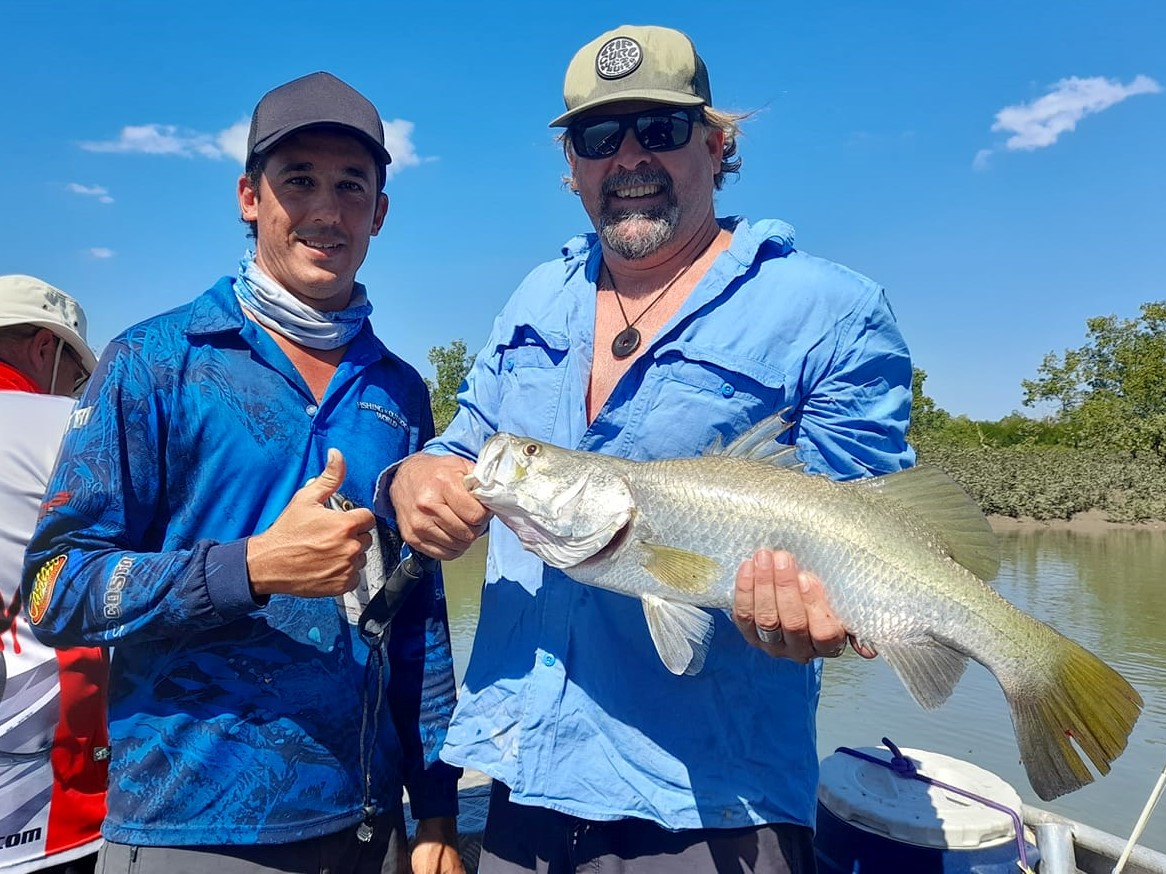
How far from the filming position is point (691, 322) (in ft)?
9.48

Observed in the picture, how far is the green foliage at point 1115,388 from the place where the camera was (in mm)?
44719

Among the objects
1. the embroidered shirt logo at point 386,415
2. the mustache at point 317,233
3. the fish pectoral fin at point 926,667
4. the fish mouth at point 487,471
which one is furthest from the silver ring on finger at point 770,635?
the mustache at point 317,233

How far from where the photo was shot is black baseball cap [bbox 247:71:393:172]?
9.57 feet

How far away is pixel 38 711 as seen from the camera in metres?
3.20

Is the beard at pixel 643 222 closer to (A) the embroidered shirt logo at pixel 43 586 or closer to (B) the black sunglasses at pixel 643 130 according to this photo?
(B) the black sunglasses at pixel 643 130

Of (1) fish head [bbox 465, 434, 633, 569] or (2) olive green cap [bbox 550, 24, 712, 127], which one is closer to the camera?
(1) fish head [bbox 465, 434, 633, 569]

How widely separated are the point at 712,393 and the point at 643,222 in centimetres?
73

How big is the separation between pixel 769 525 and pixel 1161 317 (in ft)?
203

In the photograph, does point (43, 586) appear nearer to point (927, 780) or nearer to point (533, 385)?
point (533, 385)

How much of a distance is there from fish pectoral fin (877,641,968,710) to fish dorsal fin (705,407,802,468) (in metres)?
0.66

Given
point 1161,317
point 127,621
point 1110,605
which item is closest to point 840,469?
point 127,621

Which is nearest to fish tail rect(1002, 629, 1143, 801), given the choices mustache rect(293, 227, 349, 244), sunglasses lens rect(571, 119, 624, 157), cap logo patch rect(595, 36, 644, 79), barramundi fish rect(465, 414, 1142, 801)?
barramundi fish rect(465, 414, 1142, 801)

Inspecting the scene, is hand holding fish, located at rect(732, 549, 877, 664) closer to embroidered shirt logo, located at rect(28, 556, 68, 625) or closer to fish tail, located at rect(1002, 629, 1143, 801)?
fish tail, located at rect(1002, 629, 1143, 801)

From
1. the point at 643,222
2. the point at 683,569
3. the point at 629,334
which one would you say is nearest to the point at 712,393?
the point at 629,334
